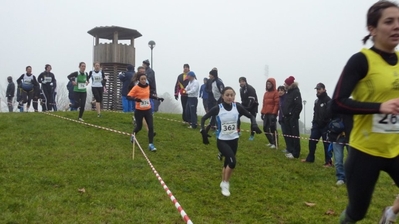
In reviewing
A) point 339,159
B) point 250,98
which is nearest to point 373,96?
point 339,159

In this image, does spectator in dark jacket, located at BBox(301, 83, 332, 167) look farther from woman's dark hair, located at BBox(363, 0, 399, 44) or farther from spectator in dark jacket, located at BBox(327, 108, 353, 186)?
woman's dark hair, located at BBox(363, 0, 399, 44)

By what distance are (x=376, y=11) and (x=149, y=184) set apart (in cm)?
540

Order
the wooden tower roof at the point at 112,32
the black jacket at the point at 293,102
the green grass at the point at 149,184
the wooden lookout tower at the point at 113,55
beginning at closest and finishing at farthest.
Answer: the green grass at the point at 149,184, the black jacket at the point at 293,102, the wooden lookout tower at the point at 113,55, the wooden tower roof at the point at 112,32

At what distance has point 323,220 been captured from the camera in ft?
19.6

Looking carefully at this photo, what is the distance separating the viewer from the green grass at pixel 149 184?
5.94 m

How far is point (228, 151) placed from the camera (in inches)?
285

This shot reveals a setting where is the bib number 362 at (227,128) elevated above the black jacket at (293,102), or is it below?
below

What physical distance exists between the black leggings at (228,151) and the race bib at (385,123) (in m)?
4.10

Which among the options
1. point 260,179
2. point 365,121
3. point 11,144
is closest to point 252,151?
point 260,179

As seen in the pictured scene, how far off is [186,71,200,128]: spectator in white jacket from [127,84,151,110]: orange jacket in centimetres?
345

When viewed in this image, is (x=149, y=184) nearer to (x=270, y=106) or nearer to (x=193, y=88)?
(x=270, y=106)

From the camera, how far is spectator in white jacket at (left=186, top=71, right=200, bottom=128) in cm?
1435

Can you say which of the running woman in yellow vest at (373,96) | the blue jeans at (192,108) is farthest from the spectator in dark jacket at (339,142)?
the blue jeans at (192,108)

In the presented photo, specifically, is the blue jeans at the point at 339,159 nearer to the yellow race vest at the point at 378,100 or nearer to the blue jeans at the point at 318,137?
the blue jeans at the point at 318,137
